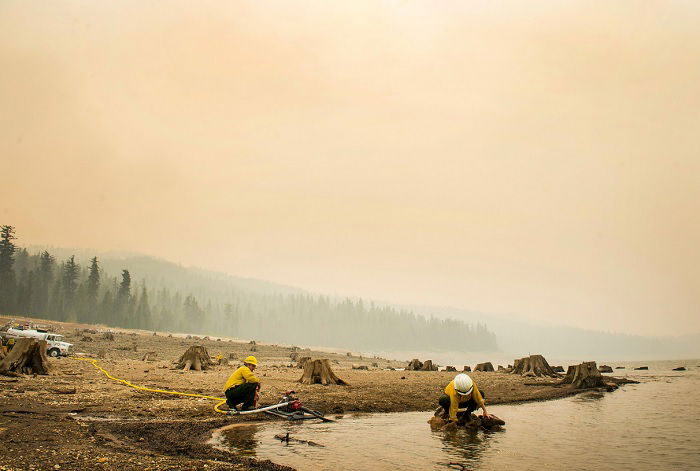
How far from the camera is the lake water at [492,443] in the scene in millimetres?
12344

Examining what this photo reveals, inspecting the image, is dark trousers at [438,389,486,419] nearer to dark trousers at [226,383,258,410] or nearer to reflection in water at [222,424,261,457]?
reflection in water at [222,424,261,457]

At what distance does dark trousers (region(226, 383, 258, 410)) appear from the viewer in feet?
58.4

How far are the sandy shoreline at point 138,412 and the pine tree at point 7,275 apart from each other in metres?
117

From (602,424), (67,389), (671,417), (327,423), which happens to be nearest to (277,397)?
(327,423)

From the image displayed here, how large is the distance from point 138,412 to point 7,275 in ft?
446

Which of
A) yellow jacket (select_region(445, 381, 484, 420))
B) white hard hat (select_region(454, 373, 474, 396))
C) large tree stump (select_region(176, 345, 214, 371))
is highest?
white hard hat (select_region(454, 373, 474, 396))

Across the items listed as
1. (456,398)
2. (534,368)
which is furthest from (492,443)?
(534,368)

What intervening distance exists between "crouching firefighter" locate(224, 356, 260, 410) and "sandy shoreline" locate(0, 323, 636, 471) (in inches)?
22.7

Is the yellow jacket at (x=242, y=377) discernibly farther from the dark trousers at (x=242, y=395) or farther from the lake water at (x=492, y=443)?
the lake water at (x=492, y=443)

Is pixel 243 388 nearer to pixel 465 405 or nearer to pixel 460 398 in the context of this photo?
pixel 460 398

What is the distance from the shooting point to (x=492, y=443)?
48.3 ft

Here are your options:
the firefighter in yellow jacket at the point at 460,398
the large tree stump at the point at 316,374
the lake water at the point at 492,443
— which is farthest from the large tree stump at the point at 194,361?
the firefighter in yellow jacket at the point at 460,398

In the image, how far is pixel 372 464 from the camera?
12.0m

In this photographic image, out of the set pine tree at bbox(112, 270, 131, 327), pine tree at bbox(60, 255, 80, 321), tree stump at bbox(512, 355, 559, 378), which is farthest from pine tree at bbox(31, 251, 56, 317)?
tree stump at bbox(512, 355, 559, 378)
